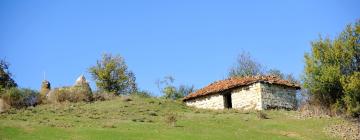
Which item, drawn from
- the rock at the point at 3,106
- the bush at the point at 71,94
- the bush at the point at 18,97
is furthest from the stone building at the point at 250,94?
the rock at the point at 3,106

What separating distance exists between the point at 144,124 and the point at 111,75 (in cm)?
2723

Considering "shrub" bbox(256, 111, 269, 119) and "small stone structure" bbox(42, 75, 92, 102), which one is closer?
"shrub" bbox(256, 111, 269, 119)

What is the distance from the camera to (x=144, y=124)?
1481 inches

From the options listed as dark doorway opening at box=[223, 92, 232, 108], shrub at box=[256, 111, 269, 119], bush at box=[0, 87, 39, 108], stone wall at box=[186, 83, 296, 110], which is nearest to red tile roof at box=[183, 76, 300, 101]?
stone wall at box=[186, 83, 296, 110]

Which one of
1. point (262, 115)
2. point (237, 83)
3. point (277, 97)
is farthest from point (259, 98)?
point (262, 115)

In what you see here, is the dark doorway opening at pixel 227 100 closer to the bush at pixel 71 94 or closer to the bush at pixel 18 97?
the bush at pixel 71 94

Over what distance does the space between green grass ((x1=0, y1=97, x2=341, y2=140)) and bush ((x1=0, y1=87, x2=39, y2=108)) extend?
2.91 m

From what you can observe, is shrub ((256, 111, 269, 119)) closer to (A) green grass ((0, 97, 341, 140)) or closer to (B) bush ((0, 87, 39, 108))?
(A) green grass ((0, 97, 341, 140))

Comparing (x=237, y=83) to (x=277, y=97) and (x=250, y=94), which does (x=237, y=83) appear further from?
(x=277, y=97)

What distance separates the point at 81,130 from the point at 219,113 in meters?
15.4

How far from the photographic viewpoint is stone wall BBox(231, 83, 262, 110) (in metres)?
48.2

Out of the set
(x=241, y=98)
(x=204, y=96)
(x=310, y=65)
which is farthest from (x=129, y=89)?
(x=310, y=65)

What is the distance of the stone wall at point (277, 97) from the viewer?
48219 millimetres

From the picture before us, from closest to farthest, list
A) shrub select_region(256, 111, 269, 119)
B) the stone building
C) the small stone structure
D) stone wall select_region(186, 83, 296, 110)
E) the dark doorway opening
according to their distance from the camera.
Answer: shrub select_region(256, 111, 269, 119) → stone wall select_region(186, 83, 296, 110) → the stone building → the dark doorway opening → the small stone structure
